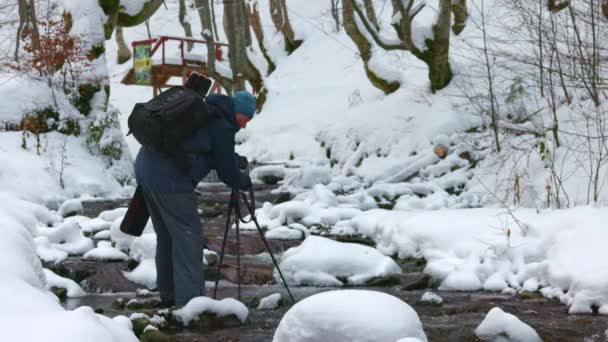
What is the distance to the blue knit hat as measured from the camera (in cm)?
466

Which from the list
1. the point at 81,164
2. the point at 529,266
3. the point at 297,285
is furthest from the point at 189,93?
the point at 81,164

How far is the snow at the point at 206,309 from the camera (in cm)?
447

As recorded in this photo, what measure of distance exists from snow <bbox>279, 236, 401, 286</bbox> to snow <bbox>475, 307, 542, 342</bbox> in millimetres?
2253

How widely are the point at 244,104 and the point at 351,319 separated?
5.89 ft

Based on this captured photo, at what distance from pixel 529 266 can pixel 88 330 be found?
4.18 m

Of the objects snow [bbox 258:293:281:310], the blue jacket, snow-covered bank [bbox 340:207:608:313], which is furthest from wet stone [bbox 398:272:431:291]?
the blue jacket

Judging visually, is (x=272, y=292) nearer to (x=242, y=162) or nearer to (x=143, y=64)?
(x=242, y=162)

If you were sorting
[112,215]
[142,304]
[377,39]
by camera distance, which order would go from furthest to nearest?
1. [377,39]
2. [112,215]
3. [142,304]

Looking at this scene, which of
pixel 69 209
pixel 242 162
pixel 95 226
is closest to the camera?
pixel 242 162

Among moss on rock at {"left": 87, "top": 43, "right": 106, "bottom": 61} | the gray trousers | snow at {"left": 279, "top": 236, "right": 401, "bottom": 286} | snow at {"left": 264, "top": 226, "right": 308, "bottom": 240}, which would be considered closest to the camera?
the gray trousers

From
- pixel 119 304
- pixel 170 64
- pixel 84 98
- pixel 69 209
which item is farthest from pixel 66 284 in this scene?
pixel 170 64

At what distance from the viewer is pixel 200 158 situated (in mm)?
4602

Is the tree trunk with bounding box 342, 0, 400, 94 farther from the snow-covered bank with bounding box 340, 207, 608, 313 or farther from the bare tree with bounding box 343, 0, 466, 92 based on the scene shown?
the snow-covered bank with bounding box 340, 207, 608, 313

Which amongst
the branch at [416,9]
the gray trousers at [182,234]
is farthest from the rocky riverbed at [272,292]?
the branch at [416,9]
